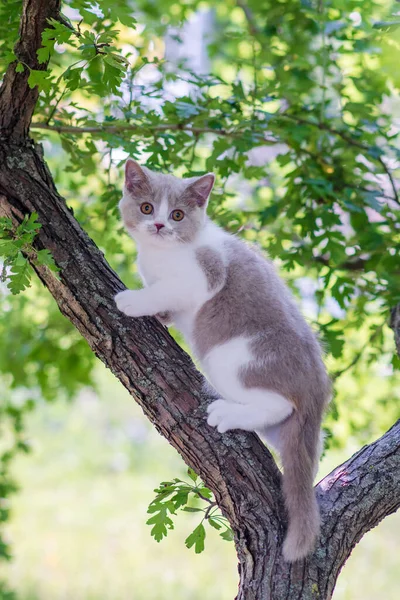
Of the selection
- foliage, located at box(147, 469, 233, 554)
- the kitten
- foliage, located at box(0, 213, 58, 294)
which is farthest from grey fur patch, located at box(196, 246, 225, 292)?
foliage, located at box(147, 469, 233, 554)

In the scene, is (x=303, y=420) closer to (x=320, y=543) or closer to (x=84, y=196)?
(x=320, y=543)

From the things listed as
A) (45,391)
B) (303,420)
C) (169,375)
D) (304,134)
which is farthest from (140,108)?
(45,391)

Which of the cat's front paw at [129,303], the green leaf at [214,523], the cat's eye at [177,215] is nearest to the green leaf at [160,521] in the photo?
the green leaf at [214,523]

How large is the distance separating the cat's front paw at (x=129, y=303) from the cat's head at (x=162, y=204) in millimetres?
354

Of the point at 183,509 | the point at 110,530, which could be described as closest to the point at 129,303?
the point at 183,509

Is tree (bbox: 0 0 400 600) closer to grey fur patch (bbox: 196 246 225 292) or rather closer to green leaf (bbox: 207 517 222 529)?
green leaf (bbox: 207 517 222 529)

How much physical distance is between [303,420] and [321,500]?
27cm

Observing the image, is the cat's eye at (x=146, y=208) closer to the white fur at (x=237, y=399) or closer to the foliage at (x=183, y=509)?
the white fur at (x=237, y=399)

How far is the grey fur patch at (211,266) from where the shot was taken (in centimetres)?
249

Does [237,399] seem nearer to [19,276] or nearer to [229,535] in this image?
[229,535]

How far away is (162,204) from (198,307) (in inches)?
17.1

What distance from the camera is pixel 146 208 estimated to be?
2.62 meters

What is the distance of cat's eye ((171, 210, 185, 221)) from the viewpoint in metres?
2.62

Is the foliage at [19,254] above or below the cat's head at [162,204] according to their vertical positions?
below
